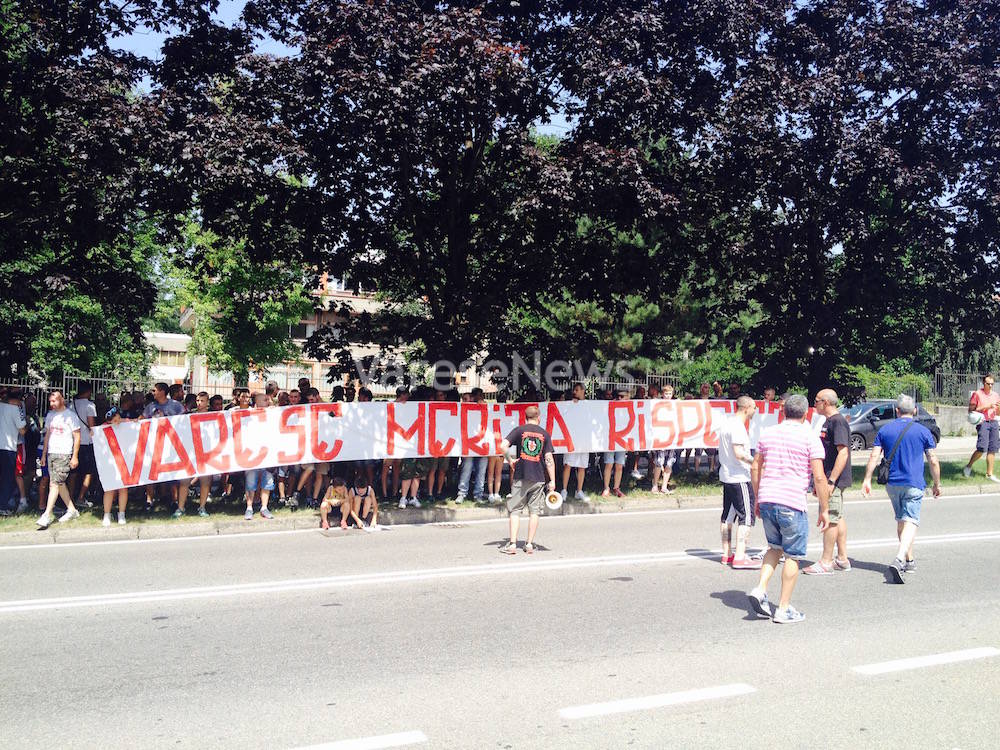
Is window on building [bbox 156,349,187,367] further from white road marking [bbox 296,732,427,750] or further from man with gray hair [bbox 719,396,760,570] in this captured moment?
white road marking [bbox 296,732,427,750]

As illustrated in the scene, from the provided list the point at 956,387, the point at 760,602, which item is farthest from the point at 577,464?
the point at 956,387

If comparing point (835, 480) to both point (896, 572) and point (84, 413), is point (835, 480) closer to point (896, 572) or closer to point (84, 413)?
point (896, 572)

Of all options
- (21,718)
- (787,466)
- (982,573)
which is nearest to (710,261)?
(982,573)

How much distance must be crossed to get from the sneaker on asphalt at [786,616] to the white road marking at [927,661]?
1105 millimetres

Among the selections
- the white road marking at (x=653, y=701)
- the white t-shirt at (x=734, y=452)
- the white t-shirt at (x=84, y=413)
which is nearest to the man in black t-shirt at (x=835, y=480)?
the white t-shirt at (x=734, y=452)

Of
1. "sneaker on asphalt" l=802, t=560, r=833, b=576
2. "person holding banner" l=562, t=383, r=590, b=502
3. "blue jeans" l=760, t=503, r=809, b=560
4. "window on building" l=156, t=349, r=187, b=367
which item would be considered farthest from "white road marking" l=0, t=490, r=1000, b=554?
"window on building" l=156, t=349, r=187, b=367

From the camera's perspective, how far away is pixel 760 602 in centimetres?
743

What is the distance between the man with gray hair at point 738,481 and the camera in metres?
9.58

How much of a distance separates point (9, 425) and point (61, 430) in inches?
60.0

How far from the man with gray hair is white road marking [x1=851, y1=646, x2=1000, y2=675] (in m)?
3.19

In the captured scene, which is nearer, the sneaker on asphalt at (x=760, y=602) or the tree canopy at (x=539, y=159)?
the sneaker on asphalt at (x=760, y=602)

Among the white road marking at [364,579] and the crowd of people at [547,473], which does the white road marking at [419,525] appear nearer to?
the crowd of people at [547,473]

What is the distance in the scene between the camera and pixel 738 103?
49.8 ft

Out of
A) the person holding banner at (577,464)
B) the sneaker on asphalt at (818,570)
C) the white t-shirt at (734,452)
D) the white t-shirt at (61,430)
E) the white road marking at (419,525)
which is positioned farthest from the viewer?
the person holding banner at (577,464)
